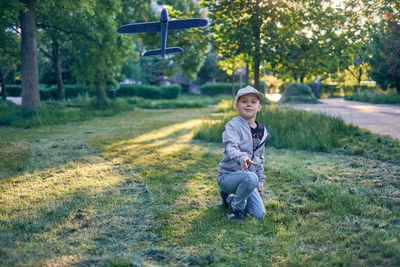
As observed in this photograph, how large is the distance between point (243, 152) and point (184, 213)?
0.97 meters

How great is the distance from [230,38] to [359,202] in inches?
197

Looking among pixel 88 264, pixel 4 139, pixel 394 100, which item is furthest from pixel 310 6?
pixel 394 100

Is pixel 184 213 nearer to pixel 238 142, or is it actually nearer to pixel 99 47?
pixel 238 142

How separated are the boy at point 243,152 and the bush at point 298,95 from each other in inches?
715

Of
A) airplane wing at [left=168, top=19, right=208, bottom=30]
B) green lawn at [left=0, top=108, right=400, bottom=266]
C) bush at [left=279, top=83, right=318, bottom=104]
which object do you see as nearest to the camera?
green lawn at [left=0, top=108, right=400, bottom=266]

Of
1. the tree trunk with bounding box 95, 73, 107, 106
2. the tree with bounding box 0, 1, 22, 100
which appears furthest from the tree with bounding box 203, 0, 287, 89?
the tree trunk with bounding box 95, 73, 107, 106

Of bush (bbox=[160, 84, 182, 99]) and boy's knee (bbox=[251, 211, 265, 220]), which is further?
bush (bbox=[160, 84, 182, 99])

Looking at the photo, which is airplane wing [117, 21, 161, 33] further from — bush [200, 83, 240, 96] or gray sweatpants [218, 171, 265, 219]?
bush [200, 83, 240, 96]

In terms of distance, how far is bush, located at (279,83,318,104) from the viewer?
21109mm

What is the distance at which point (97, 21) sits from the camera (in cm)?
1528

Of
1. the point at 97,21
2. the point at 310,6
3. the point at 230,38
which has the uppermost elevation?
the point at 97,21

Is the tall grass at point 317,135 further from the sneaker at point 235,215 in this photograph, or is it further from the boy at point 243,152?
the sneaker at point 235,215

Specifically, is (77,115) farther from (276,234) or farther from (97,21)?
(276,234)

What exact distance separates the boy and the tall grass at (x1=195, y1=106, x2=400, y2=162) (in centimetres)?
322
